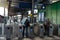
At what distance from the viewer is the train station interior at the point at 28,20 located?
9.50 feet

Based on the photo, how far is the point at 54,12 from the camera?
3158 mm

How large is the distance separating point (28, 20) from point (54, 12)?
565 mm

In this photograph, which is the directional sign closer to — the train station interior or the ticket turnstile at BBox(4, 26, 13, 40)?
the train station interior

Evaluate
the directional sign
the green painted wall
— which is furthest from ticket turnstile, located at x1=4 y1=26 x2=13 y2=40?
the green painted wall

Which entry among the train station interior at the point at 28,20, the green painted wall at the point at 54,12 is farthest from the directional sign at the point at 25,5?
the green painted wall at the point at 54,12

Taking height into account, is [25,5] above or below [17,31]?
above

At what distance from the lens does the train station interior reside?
290 centimetres

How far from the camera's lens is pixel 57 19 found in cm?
319

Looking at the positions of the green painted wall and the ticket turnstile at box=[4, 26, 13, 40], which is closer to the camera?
the ticket turnstile at box=[4, 26, 13, 40]

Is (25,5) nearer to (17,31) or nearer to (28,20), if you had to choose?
(28,20)

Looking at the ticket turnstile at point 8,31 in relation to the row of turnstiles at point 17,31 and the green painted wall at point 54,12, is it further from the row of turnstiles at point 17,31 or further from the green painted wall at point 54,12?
the green painted wall at point 54,12

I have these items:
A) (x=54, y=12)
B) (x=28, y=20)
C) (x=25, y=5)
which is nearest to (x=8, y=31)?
(x=28, y=20)

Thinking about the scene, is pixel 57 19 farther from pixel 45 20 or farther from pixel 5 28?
pixel 5 28

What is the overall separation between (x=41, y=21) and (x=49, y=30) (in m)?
0.25
